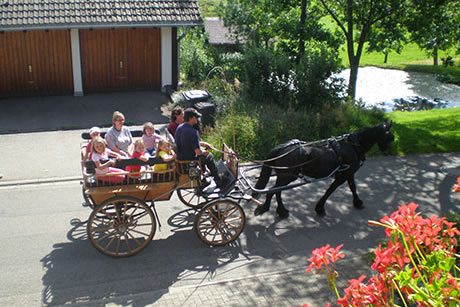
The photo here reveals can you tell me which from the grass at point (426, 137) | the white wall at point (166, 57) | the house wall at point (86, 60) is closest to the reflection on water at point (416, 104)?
the grass at point (426, 137)

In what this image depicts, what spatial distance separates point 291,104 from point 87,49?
7463 millimetres

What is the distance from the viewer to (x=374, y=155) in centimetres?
1227

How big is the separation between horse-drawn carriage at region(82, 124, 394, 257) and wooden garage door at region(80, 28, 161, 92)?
31.0 feet

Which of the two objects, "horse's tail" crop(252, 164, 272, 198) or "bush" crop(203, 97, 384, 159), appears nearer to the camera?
"horse's tail" crop(252, 164, 272, 198)

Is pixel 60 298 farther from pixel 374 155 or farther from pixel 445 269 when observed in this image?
pixel 374 155

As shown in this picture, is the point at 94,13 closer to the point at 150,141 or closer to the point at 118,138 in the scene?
the point at 118,138

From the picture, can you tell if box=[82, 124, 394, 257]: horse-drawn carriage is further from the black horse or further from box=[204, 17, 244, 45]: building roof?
box=[204, 17, 244, 45]: building roof

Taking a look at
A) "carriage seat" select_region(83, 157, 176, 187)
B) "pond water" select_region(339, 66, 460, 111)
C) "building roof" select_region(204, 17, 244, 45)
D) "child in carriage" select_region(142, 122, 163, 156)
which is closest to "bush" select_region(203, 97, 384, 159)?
"child in carriage" select_region(142, 122, 163, 156)

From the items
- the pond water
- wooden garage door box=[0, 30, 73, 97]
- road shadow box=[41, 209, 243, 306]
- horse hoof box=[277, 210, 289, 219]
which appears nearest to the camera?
road shadow box=[41, 209, 243, 306]

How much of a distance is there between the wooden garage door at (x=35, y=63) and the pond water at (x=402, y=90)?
502 inches

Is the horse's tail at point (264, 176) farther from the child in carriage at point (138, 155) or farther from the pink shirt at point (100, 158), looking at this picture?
the pink shirt at point (100, 158)

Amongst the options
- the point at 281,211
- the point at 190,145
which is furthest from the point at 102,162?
the point at 281,211

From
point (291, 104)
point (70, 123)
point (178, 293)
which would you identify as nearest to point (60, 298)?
point (178, 293)

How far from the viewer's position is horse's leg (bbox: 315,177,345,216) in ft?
28.8
